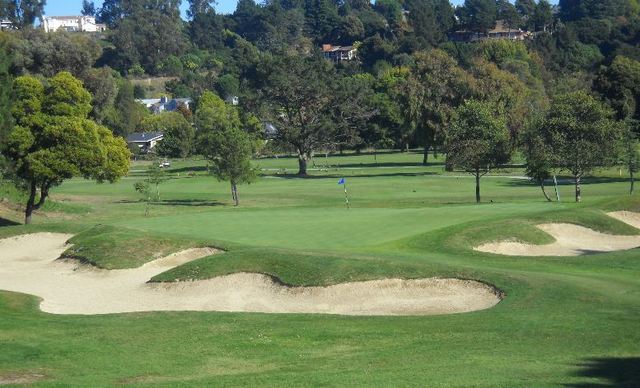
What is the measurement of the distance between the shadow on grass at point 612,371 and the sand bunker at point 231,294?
27.4ft

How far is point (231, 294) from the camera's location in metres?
32.4

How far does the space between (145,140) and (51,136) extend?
103 m

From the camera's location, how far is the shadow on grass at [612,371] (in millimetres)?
17766

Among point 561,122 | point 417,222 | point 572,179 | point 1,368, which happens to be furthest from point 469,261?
point 572,179

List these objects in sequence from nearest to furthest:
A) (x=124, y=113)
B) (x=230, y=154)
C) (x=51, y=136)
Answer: (x=51, y=136), (x=230, y=154), (x=124, y=113)

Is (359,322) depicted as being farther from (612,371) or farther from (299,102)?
(299,102)

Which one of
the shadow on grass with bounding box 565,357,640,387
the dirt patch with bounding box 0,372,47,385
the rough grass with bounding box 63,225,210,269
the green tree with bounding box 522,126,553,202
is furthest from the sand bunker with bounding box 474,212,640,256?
the green tree with bounding box 522,126,553,202

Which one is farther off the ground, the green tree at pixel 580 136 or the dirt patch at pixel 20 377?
the green tree at pixel 580 136

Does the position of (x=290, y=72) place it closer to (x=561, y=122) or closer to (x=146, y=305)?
(x=561, y=122)

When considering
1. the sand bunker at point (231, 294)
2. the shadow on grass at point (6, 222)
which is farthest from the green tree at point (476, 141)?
the sand bunker at point (231, 294)

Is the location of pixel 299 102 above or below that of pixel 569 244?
above

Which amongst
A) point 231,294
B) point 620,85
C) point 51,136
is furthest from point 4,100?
point 620,85

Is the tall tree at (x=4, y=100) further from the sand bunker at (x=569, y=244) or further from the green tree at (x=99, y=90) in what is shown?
the green tree at (x=99, y=90)

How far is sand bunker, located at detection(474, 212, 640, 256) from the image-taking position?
40.6 meters
